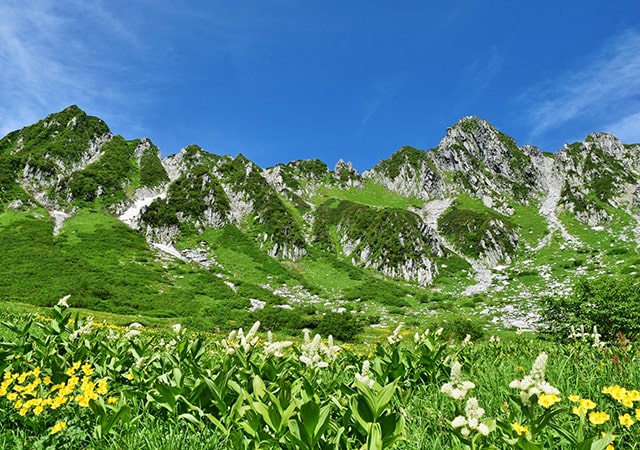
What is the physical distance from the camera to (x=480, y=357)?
25.9 feet

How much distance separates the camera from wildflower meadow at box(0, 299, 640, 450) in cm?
283

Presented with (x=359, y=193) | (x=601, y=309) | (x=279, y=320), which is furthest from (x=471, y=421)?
(x=359, y=193)

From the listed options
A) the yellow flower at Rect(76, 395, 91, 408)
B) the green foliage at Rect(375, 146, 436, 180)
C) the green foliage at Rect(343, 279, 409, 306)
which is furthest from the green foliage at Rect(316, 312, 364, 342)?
the green foliage at Rect(375, 146, 436, 180)

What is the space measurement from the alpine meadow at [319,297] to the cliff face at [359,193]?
697mm

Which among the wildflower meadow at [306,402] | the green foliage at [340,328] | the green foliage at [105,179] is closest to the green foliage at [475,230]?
the green foliage at [340,328]

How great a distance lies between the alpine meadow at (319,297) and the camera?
11.6ft

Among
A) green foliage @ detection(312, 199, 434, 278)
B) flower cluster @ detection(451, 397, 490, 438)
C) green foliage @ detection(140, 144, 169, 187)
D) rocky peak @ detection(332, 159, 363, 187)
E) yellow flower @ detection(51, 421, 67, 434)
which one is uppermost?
rocky peak @ detection(332, 159, 363, 187)

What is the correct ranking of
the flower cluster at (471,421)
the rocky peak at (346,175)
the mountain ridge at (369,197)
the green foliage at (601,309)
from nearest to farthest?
the flower cluster at (471,421) → the green foliage at (601,309) → the mountain ridge at (369,197) → the rocky peak at (346,175)

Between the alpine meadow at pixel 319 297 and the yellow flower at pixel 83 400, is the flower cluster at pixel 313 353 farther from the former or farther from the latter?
the yellow flower at pixel 83 400

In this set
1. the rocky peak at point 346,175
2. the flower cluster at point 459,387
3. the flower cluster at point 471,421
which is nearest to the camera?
the flower cluster at point 471,421

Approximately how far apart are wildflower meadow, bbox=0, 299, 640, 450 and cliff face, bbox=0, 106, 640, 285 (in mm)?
66696

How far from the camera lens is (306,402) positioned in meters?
2.82

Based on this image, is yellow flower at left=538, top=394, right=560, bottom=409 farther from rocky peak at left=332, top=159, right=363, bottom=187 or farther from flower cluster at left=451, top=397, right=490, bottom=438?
rocky peak at left=332, top=159, right=363, bottom=187

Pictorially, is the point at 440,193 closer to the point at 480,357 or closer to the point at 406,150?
the point at 406,150
